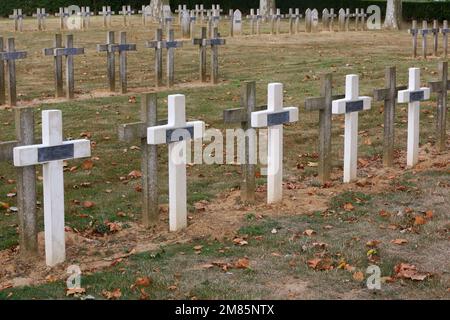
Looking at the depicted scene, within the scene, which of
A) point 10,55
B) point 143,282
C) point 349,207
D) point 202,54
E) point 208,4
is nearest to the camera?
point 143,282

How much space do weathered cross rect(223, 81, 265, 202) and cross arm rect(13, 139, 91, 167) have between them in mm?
1935

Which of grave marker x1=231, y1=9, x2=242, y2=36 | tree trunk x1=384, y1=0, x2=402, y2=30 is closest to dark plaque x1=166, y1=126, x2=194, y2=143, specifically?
grave marker x1=231, y1=9, x2=242, y2=36

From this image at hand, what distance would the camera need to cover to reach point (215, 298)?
650cm

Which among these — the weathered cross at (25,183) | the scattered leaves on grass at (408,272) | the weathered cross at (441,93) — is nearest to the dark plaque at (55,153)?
the weathered cross at (25,183)

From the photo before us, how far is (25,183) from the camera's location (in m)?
7.53

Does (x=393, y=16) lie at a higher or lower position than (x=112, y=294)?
higher

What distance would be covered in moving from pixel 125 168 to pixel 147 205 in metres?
3.21

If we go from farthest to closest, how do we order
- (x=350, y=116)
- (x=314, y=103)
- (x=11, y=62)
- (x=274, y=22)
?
1. (x=274, y=22)
2. (x=11, y=62)
3. (x=350, y=116)
4. (x=314, y=103)

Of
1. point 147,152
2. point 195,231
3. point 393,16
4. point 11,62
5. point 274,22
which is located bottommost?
point 195,231

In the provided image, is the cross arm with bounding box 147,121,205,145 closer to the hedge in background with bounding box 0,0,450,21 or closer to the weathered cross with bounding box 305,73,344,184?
the weathered cross with bounding box 305,73,344,184

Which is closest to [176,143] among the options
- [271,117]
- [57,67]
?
[271,117]

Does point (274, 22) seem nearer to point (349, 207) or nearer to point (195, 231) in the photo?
point (349, 207)

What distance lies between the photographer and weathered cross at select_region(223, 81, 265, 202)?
927 cm

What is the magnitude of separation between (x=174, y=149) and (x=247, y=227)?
1052mm
